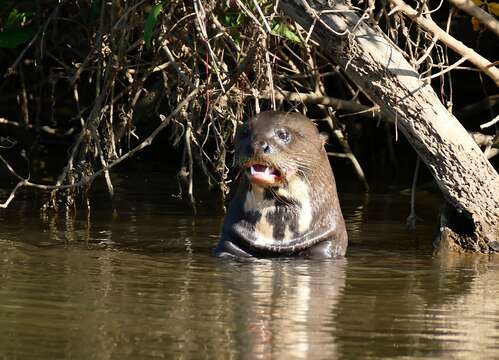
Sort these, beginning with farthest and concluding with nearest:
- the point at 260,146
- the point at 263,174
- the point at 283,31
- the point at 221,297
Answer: the point at 283,31
the point at 263,174
the point at 260,146
the point at 221,297

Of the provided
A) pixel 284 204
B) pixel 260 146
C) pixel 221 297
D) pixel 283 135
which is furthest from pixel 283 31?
pixel 221 297

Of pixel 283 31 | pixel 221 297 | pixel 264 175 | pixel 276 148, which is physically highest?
pixel 283 31

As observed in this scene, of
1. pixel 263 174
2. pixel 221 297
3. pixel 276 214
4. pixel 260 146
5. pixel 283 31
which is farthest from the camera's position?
pixel 283 31

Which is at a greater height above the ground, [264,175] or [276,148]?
[276,148]

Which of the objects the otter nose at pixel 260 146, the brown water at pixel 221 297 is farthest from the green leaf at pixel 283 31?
the brown water at pixel 221 297

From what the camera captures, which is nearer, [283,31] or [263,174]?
[263,174]

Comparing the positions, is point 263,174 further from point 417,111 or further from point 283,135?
point 417,111

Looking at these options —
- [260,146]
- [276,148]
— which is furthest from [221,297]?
[276,148]

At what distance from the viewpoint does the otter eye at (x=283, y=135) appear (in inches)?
195

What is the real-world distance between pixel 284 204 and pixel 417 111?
0.62m

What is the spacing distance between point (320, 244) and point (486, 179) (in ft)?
2.18

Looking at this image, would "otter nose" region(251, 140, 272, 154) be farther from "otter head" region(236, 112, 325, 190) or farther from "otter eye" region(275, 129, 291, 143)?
"otter eye" region(275, 129, 291, 143)

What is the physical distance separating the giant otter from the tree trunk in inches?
12.8

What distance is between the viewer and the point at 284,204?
5047 mm
